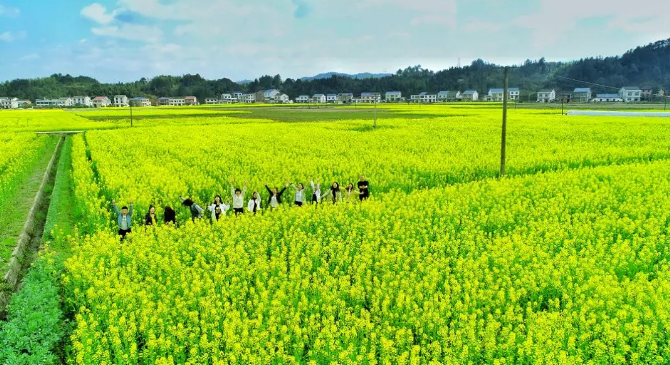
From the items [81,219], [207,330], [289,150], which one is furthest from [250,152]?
[207,330]

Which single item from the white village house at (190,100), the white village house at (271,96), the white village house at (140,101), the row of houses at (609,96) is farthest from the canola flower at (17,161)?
the white village house at (271,96)

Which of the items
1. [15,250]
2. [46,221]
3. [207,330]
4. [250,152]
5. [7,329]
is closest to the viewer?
[207,330]

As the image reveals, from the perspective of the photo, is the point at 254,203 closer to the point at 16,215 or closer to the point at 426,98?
the point at 16,215

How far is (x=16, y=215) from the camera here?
1697cm

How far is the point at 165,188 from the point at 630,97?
157205 mm

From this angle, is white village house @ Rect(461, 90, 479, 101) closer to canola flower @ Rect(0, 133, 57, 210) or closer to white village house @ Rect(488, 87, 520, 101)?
white village house @ Rect(488, 87, 520, 101)

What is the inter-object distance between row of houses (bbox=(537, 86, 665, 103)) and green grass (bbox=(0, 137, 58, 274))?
140974mm

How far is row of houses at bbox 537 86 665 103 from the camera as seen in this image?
13875cm

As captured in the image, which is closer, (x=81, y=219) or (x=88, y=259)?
(x=88, y=259)

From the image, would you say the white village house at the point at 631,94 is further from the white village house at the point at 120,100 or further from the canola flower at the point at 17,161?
the white village house at the point at 120,100

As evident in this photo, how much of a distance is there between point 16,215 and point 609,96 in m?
156

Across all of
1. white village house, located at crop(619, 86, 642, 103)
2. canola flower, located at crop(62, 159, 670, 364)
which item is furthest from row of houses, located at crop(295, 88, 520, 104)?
canola flower, located at crop(62, 159, 670, 364)

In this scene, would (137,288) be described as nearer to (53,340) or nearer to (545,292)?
(53,340)

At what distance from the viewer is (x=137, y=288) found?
9.12 m
